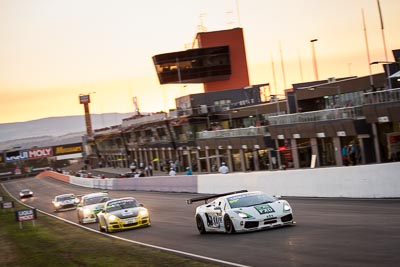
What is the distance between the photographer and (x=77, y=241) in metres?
22.8

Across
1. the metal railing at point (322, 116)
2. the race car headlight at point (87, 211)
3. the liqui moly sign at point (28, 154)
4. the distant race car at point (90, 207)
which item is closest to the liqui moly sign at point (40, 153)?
the liqui moly sign at point (28, 154)

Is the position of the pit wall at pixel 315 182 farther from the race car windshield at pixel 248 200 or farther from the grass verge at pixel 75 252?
the grass verge at pixel 75 252

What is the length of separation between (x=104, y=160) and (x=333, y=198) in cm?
13200

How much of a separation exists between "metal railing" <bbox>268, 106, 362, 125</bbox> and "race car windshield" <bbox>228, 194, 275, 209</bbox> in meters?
24.5

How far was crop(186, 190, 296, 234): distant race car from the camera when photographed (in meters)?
18.6

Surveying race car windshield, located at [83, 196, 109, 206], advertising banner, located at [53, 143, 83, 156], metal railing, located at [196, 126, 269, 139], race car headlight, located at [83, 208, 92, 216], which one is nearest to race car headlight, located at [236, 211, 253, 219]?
race car headlight, located at [83, 208, 92, 216]

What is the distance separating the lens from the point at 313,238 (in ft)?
50.9

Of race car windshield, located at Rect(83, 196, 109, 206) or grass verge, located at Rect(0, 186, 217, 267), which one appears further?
race car windshield, located at Rect(83, 196, 109, 206)

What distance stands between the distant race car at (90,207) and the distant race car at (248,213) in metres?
13.1

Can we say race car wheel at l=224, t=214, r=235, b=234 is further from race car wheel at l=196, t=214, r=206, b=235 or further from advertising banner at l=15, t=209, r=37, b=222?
advertising banner at l=15, t=209, r=37, b=222

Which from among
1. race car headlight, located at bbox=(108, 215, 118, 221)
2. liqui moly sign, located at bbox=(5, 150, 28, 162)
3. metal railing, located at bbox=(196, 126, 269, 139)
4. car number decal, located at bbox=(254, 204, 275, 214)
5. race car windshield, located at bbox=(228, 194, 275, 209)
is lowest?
race car headlight, located at bbox=(108, 215, 118, 221)

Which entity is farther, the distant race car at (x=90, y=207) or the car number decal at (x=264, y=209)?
the distant race car at (x=90, y=207)

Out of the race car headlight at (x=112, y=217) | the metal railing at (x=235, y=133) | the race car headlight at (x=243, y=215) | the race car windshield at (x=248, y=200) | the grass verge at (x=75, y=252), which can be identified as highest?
the metal railing at (x=235, y=133)

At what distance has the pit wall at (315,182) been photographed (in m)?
25.0
